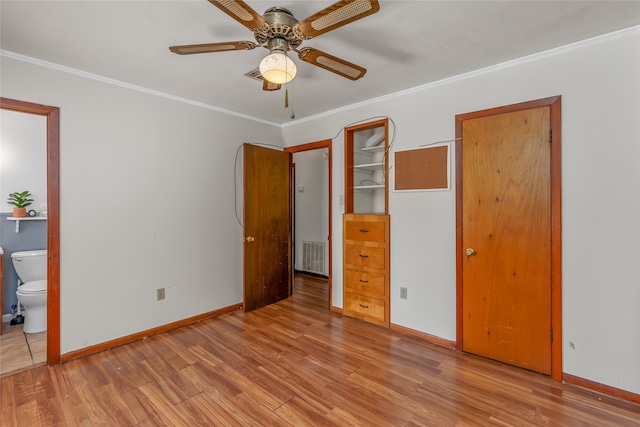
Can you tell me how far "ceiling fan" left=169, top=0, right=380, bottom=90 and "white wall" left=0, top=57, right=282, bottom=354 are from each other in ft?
5.10

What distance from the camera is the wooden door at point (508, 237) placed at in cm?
222

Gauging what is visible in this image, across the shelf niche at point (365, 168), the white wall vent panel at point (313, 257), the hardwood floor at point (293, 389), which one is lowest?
the hardwood floor at point (293, 389)

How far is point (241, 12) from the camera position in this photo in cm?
134

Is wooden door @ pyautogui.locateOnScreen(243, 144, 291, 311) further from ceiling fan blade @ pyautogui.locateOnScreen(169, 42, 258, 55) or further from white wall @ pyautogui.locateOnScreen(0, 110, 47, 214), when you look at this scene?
white wall @ pyautogui.locateOnScreen(0, 110, 47, 214)

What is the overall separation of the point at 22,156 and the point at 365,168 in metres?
4.03

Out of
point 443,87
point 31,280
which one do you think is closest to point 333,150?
point 443,87

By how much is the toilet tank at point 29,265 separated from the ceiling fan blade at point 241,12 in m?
3.46

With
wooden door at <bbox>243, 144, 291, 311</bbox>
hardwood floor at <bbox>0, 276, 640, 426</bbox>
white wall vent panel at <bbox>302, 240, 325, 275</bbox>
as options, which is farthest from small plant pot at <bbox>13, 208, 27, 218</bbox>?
white wall vent panel at <bbox>302, 240, 325, 275</bbox>

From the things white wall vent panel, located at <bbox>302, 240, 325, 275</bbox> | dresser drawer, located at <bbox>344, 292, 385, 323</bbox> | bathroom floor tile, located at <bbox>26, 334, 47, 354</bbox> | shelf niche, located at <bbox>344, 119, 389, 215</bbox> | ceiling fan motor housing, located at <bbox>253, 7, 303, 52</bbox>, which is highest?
ceiling fan motor housing, located at <bbox>253, 7, 303, 52</bbox>

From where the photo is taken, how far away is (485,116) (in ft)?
8.12

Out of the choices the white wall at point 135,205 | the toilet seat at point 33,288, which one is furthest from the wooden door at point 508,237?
the toilet seat at point 33,288

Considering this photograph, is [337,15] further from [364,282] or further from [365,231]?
[364,282]

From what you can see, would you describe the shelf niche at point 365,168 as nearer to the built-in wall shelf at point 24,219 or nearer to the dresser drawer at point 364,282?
the dresser drawer at point 364,282

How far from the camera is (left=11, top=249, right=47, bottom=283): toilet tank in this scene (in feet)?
10.1
